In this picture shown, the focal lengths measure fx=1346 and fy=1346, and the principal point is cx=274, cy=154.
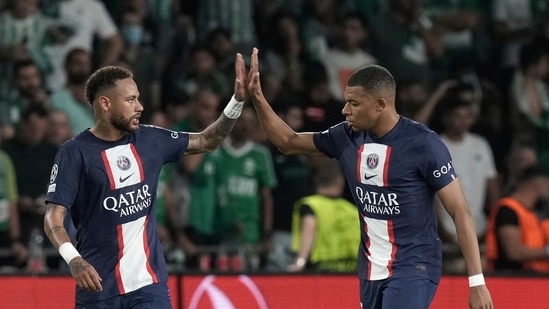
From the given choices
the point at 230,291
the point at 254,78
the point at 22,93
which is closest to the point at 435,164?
the point at 254,78

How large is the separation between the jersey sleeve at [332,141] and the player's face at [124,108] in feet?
4.16

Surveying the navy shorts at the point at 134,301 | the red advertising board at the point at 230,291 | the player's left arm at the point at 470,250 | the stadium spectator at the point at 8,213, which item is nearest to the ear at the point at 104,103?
the navy shorts at the point at 134,301

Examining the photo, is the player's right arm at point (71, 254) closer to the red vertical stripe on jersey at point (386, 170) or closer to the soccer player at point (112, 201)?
the soccer player at point (112, 201)

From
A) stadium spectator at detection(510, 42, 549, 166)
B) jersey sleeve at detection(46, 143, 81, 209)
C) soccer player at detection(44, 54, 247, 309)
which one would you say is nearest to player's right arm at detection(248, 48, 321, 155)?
soccer player at detection(44, 54, 247, 309)

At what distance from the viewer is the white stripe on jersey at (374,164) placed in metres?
8.34

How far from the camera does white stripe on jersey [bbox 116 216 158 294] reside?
8.03m

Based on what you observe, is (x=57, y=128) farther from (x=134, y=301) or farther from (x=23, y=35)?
(x=134, y=301)

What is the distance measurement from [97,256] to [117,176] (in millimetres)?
496

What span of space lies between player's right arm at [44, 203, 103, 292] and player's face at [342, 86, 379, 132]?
1854 mm

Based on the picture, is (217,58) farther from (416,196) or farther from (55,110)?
(416,196)

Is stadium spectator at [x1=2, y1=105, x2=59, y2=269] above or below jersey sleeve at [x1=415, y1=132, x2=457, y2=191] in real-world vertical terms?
above

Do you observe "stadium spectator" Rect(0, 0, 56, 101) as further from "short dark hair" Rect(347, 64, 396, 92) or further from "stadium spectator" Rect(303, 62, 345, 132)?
"short dark hair" Rect(347, 64, 396, 92)

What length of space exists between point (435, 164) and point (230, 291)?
3.12m

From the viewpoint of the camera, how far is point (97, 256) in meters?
8.10
